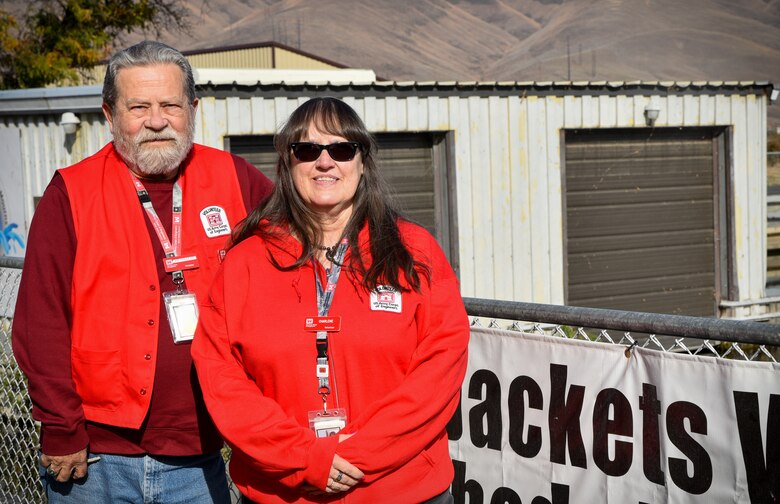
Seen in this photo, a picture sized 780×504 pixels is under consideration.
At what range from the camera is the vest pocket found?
303 cm

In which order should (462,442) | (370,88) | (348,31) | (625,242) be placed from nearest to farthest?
1. (462,442)
2. (370,88)
3. (625,242)
4. (348,31)

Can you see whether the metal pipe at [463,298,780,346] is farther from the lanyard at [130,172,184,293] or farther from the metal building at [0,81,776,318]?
the metal building at [0,81,776,318]

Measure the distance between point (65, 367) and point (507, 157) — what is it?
1088cm

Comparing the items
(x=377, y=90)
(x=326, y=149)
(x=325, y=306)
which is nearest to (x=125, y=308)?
(x=325, y=306)

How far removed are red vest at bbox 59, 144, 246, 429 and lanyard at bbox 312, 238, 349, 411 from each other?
48 cm

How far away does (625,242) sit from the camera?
1475 cm

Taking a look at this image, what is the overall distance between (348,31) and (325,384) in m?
144

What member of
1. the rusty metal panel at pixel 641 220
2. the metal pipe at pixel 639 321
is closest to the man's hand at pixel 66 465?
the metal pipe at pixel 639 321

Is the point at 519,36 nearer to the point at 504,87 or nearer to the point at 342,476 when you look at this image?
the point at 504,87

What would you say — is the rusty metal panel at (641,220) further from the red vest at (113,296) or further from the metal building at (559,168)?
the red vest at (113,296)

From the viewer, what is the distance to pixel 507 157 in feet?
44.0

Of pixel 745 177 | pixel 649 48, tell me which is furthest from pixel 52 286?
pixel 649 48

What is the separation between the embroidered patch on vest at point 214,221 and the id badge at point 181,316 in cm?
25

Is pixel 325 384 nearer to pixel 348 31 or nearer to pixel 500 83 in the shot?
pixel 500 83
